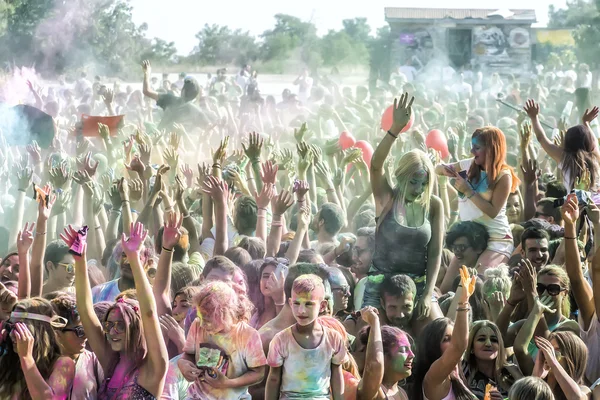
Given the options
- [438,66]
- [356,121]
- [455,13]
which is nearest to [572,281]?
[356,121]

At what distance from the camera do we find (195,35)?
1062 inches

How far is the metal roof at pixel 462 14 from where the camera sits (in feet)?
123

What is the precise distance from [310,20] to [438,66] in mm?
4020

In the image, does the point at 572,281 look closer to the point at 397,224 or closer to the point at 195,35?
the point at 397,224

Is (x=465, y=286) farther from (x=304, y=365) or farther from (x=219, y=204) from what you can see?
(x=219, y=204)

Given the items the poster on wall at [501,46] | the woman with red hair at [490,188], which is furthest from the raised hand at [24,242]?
the poster on wall at [501,46]

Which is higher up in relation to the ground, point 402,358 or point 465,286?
point 465,286

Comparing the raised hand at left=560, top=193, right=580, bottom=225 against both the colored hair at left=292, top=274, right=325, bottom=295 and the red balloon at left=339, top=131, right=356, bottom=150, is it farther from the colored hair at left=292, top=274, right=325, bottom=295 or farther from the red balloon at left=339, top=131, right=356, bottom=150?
the red balloon at left=339, top=131, right=356, bottom=150

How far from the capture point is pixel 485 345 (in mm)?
5129

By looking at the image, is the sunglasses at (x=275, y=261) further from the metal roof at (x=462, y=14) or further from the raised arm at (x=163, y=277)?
the metal roof at (x=462, y=14)

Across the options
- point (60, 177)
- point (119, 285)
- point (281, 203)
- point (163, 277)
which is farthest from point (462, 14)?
point (163, 277)

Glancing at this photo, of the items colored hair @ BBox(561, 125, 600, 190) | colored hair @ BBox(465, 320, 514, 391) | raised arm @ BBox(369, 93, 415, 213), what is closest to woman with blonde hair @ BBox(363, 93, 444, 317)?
raised arm @ BBox(369, 93, 415, 213)

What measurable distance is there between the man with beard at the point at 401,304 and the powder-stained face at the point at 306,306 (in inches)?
39.7

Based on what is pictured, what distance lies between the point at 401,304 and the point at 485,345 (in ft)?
1.89
